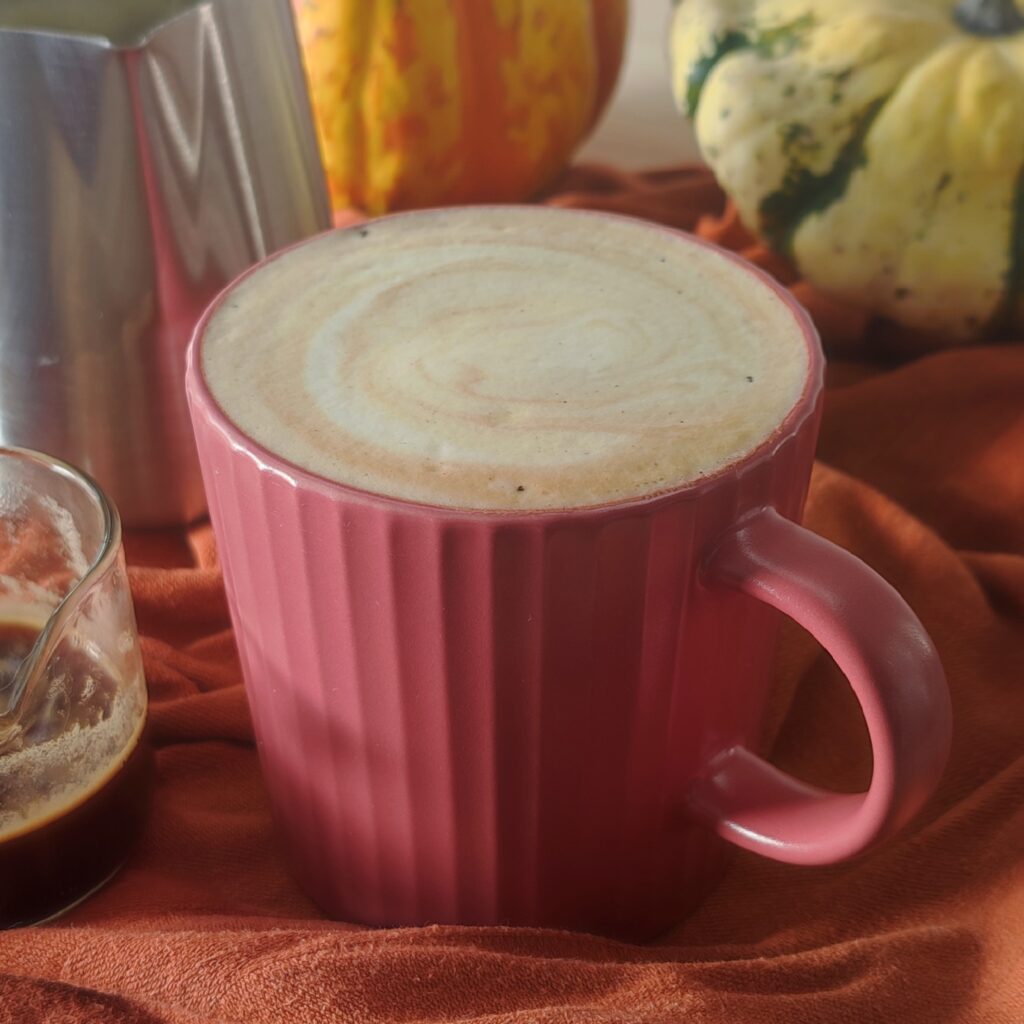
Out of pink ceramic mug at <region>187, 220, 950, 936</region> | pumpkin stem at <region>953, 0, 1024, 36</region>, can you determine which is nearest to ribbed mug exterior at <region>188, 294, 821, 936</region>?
pink ceramic mug at <region>187, 220, 950, 936</region>

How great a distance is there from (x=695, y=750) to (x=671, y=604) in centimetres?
7

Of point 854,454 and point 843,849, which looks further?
point 854,454

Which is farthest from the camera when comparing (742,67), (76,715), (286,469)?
(742,67)

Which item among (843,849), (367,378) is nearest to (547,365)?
(367,378)

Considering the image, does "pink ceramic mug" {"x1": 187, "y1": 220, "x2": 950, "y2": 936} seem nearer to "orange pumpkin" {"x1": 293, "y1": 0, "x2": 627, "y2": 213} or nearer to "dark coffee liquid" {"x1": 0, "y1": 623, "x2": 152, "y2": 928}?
"dark coffee liquid" {"x1": 0, "y1": 623, "x2": 152, "y2": 928}

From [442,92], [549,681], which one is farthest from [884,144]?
[549,681]

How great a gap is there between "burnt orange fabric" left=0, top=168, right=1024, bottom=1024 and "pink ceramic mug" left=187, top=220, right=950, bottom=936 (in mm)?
26

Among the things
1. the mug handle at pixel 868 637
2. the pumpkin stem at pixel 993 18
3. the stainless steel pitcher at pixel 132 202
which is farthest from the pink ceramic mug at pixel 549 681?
the pumpkin stem at pixel 993 18

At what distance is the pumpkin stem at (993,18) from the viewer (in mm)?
610

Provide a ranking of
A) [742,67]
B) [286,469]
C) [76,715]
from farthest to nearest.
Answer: [742,67]
[76,715]
[286,469]

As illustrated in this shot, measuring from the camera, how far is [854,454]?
24.5 inches

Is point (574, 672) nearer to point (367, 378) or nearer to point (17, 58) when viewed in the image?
point (367, 378)

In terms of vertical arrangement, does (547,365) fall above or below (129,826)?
above

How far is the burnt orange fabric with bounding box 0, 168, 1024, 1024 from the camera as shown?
1.28 ft
